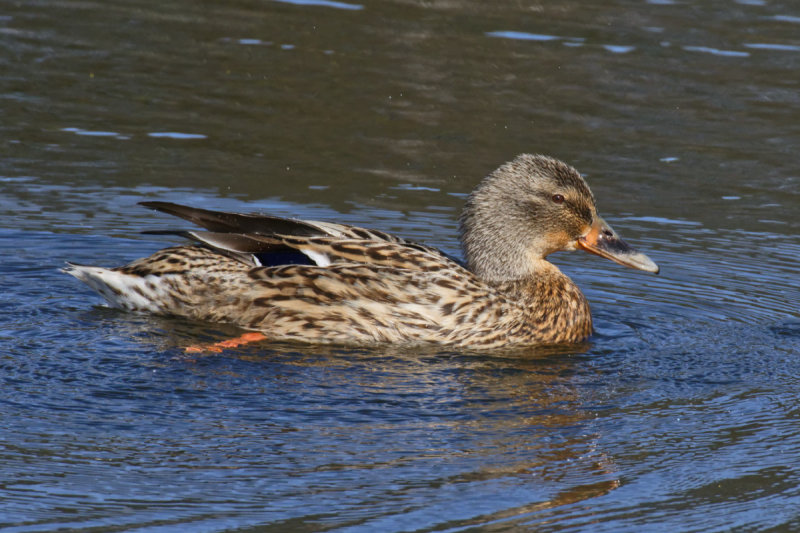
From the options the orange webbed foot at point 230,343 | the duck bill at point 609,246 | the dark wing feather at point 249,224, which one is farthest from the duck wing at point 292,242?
the duck bill at point 609,246

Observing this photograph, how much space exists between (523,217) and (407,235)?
64.7 inches

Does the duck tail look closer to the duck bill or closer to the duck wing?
the duck wing

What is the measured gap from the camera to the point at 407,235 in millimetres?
10531

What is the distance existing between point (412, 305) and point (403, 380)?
3.30 feet

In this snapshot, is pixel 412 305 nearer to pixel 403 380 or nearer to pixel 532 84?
pixel 403 380

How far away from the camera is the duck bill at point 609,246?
357 inches

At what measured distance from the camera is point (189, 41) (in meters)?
15.3

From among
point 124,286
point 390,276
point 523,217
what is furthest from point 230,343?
point 523,217

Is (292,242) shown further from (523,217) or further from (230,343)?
(523,217)

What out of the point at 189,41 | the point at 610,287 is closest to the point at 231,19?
the point at 189,41

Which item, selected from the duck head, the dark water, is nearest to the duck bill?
the duck head

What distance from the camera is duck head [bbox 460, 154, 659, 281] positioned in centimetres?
905

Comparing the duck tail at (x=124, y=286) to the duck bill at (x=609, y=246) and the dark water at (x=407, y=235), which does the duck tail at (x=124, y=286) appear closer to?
the dark water at (x=407, y=235)

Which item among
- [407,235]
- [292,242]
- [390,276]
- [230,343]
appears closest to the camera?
[230,343]
